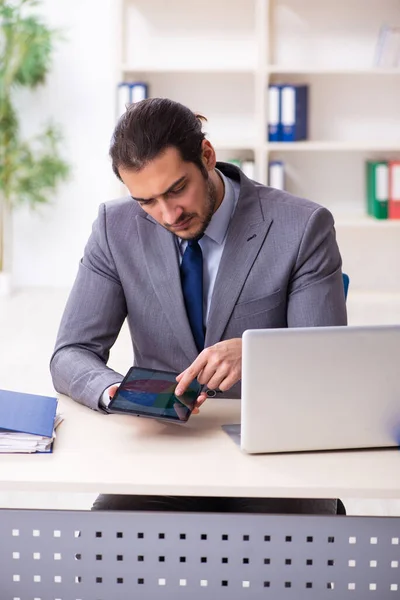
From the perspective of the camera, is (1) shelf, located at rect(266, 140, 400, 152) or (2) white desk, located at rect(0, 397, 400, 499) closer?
(2) white desk, located at rect(0, 397, 400, 499)

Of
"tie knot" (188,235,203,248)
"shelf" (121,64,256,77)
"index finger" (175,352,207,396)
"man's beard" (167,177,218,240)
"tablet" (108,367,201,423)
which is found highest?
"shelf" (121,64,256,77)

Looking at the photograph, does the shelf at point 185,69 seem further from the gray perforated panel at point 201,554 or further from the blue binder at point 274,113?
the gray perforated panel at point 201,554

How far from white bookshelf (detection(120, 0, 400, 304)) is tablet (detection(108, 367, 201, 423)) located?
10.8 ft

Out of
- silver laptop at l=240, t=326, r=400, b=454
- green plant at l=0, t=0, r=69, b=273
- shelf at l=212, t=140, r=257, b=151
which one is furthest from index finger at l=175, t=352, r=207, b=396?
green plant at l=0, t=0, r=69, b=273

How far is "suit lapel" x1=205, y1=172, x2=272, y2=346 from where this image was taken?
2.05m

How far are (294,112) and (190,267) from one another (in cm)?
299

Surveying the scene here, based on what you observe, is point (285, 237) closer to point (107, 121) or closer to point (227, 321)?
point (227, 321)

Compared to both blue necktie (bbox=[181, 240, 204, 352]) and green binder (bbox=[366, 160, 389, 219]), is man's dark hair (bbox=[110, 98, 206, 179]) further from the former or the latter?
green binder (bbox=[366, 160, 389, 219])

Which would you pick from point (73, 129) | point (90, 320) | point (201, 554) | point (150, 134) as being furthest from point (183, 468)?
point (73, 129)

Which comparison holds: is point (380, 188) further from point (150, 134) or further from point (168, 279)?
point (150, 134)

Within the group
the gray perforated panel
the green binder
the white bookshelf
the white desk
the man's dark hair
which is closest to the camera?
the white desk

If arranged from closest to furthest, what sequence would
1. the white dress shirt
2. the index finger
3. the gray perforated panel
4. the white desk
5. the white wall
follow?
1. the white desk
2. the gray perforated panel
3. the index finger
4. the white dress shirt
5. the white wall

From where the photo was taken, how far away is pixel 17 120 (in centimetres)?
580

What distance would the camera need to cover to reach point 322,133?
5137 mm
